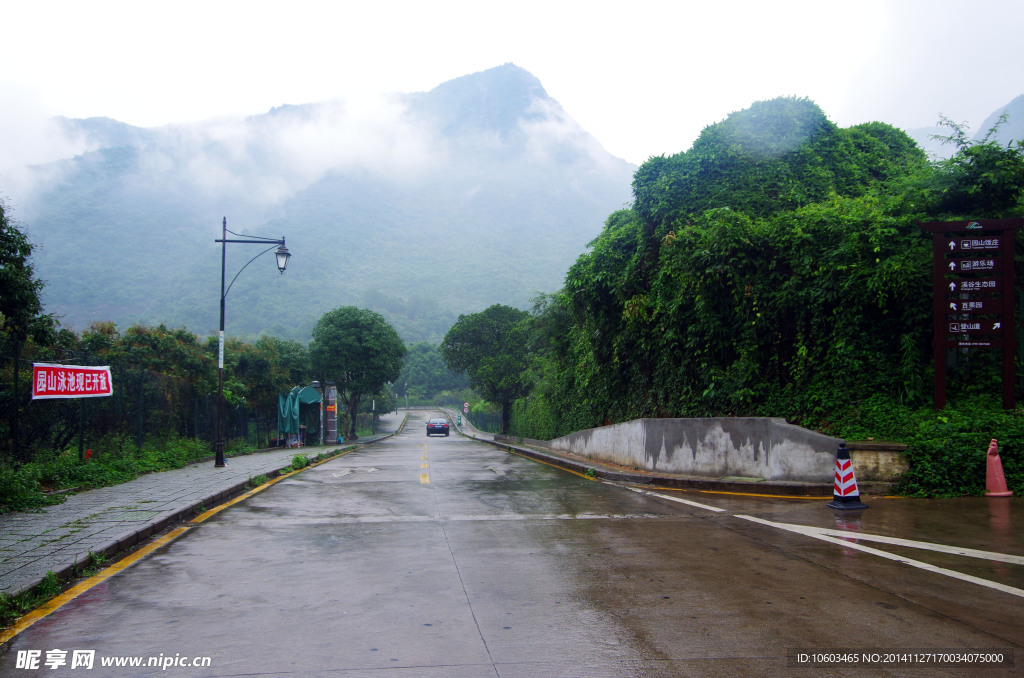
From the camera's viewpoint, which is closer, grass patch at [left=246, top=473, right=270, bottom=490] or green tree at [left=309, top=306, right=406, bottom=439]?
grass patch at [left=246, top=473, right=270, bottom=490]

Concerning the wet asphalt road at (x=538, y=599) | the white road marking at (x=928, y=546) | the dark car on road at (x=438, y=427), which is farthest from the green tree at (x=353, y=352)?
the white road marking at (x=928, y=546)

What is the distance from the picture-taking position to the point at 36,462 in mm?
12742

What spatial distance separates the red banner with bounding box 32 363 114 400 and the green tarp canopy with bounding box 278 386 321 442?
72.7 ft

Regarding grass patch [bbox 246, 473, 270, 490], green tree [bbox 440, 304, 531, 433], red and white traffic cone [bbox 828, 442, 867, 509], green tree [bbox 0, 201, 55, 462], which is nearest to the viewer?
red and white traffic cone [bbox 828, 442, 867, 509]

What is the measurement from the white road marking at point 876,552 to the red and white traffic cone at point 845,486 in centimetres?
146

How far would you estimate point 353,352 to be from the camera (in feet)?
175

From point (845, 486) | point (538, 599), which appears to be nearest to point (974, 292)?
point (845, 486)

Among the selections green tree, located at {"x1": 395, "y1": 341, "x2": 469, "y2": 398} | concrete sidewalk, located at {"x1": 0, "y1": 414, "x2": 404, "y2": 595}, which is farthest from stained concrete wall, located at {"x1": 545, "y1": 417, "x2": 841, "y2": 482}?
→ green tree, located at {"x1": 395, "y1": 341, "x2": 469, "y2": 398}

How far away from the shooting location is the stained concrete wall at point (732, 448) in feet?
38.5

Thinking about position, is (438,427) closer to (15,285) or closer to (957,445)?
(15,285)

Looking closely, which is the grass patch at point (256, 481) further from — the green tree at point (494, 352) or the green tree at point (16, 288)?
the green tree at point (494, 352)

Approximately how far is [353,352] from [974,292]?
4676cm

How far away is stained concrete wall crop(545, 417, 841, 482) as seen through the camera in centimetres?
1173

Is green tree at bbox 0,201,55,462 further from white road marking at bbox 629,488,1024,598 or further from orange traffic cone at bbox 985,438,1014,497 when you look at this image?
orange traffic cone at bbox 985,438,1014,497
